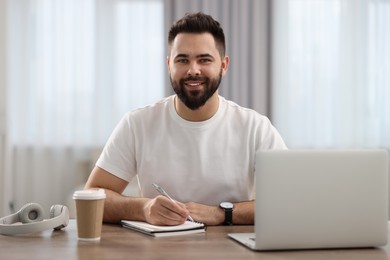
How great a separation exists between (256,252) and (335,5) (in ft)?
12.6

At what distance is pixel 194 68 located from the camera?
2350 millimetres

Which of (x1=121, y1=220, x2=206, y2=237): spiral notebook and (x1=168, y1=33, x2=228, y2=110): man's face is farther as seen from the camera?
(x1=168, y1=33, x2=228, y2=110): man's face

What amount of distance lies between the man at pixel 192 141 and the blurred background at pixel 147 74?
2605 millimetres

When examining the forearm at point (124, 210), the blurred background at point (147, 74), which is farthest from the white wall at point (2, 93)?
the forearm at point (124, 210)

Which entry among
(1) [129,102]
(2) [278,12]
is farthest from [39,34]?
(2) [278,12]

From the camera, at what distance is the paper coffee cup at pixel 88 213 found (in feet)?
5.36

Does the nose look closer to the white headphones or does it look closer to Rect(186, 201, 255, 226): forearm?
Rect(186, 201, 255, 226): forearm

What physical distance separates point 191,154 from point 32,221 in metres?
0.72

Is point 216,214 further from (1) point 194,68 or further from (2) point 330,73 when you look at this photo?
(2) point 330,73

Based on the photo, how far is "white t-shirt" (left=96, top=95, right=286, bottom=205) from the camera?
235 centimetres

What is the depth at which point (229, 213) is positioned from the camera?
201 cm

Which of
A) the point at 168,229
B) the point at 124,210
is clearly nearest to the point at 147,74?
the point at 124,210

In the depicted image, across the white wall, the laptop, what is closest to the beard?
the laptop

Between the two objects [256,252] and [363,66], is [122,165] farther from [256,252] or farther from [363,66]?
[363,66]
